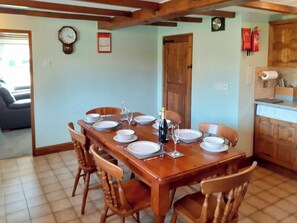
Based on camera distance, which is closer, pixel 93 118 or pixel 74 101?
pixel 93 118

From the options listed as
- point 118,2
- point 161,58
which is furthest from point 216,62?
point 118,2

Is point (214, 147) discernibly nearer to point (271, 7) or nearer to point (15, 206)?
point (271, 7)

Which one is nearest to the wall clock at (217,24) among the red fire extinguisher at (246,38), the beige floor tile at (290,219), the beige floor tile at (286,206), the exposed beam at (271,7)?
the red fire extinguisher at (246,38)

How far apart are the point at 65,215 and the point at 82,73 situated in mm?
2498

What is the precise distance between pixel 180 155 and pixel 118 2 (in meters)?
1.59

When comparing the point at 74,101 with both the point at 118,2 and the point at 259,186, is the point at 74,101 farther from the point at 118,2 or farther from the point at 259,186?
the point at 259,186

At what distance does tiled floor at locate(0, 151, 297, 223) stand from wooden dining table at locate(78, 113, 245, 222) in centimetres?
82

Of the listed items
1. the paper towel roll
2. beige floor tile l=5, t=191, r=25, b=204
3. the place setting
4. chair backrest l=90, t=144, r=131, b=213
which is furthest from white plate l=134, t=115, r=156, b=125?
the paper towel roll

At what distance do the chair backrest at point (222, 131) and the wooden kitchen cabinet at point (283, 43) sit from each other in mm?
1655

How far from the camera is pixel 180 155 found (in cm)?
214

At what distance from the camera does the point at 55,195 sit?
3137mm

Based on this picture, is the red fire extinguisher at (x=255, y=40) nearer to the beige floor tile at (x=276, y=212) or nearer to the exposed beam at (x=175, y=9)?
the exposed beam at (x=175, y=9)

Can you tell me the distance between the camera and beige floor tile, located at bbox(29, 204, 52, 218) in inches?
109

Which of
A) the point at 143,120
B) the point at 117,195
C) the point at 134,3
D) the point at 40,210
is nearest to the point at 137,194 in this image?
the point at 117,195
